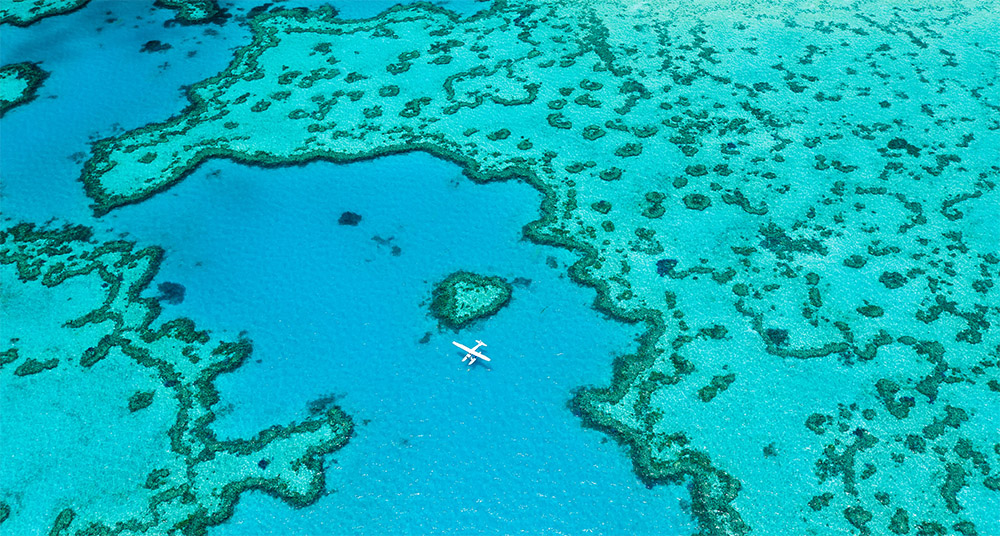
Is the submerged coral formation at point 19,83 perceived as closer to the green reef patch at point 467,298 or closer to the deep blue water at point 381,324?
the deep blue water at point 381,324

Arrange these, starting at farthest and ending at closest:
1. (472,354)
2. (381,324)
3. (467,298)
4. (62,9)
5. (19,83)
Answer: (62,9)
(19,83)
(467,298)
(381,324)
(472,354)

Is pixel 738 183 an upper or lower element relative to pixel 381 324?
upper

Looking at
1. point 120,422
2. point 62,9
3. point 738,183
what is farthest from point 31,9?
point 738,183

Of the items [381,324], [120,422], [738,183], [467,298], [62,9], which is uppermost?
[62,9]

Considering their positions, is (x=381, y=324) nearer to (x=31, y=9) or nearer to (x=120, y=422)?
(x=120, y=422)

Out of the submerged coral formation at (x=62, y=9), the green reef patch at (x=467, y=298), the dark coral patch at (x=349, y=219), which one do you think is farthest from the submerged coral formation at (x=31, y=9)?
the green reef patch at (x=467, y=298)

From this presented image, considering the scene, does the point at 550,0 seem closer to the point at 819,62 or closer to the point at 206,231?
the point at 819,62

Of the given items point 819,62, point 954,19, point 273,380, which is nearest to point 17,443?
point 273,380
